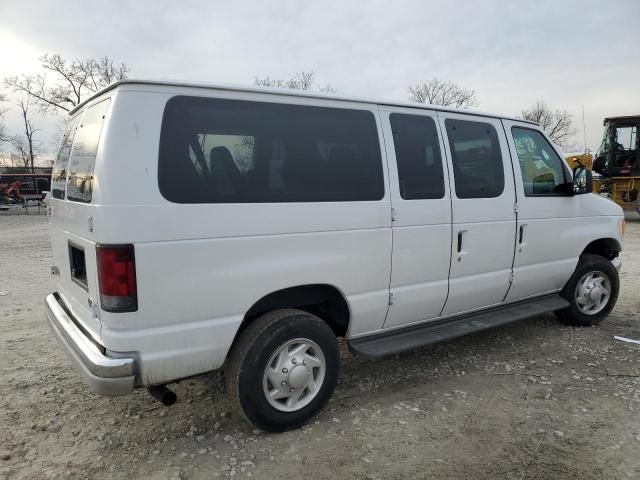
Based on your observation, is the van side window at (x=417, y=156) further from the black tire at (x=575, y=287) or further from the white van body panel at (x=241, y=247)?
the black tire at (x=575, y=287)

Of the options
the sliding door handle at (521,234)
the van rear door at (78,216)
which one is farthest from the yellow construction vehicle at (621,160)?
the van rear door at (78,216)

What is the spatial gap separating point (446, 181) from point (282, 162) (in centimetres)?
145

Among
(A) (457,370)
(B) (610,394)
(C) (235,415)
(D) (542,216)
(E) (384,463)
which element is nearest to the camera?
(E) (384,463)

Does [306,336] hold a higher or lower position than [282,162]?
lower

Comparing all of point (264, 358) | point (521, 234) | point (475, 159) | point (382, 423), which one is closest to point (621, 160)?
point (521, 234)

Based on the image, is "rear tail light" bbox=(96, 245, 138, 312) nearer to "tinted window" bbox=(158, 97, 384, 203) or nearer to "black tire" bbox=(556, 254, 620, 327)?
"tinted window" bbox=(158, 97, 384, 203)

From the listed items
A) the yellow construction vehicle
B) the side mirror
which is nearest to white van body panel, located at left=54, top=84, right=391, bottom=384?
the side mirror

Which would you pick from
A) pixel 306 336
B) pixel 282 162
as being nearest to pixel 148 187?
pixel 282 162

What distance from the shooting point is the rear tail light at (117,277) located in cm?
254

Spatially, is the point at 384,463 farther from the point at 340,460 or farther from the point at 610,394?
the point at 610,394

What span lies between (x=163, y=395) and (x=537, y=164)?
3873 millimetres

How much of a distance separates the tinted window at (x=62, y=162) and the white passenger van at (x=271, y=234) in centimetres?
4

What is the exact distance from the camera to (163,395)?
2.88m

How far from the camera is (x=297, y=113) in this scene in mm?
3199
